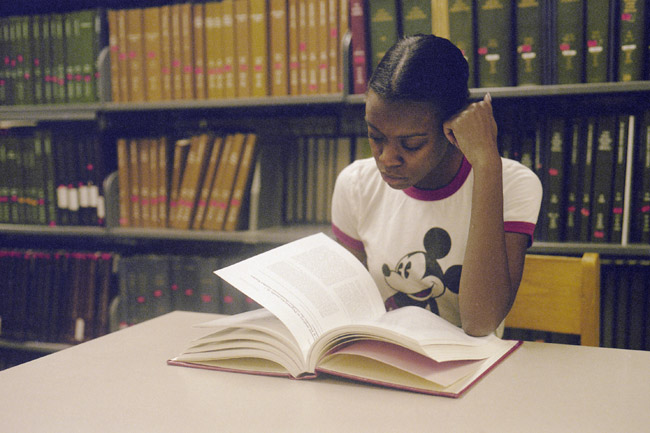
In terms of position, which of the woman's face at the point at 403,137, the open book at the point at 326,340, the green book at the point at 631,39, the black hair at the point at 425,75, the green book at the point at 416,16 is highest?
the green book at the point at 416,16

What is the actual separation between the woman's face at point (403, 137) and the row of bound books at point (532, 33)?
0.61 m

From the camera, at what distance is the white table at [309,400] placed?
0.55 meters

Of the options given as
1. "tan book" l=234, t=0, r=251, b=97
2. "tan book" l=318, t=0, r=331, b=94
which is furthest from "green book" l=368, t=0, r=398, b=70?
"tan book" l=234, t=0, r=251, b=97

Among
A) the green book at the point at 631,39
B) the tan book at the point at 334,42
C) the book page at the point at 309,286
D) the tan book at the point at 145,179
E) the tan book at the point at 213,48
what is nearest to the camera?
the book page at the point at 309,286

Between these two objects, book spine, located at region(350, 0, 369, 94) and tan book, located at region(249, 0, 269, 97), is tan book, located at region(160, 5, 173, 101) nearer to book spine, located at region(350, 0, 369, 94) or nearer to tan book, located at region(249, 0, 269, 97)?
tan book, located at region(249, 0, 269, 97)

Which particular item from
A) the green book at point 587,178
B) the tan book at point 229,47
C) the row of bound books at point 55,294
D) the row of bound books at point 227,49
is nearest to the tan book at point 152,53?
the row of bound books at point 227,49

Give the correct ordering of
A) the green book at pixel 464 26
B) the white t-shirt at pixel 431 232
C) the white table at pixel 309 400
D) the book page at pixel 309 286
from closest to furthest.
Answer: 1. the white table at pixel 309 400
2. the book page at pixel 309 286
3. the white t-shirt at pixel 431 232
4. the green book at pixel 464 26

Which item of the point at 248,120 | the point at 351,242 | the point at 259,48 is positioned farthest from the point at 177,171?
the point at 351,242

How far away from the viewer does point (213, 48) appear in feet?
5.72

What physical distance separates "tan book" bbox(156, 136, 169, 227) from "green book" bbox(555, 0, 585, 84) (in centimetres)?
117

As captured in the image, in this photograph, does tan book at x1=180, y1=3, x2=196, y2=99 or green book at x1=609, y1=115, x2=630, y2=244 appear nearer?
green book at x1=609, y1=115, x2=630, y2=244

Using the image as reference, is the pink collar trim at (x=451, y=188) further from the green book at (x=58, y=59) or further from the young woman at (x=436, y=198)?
the green book at (x=58, y=59)

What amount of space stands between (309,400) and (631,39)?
49.1 inches

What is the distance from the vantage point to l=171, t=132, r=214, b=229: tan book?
1.76 metres
